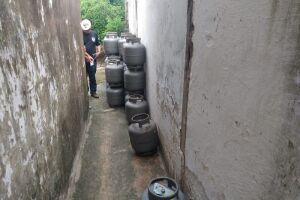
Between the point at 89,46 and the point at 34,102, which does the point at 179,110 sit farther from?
the point at 89,46

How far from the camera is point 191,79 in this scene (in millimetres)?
2033

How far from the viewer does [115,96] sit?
5.43 metres

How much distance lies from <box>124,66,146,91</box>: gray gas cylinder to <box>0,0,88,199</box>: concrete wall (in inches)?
68.1

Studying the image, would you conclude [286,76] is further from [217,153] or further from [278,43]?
[217,153]

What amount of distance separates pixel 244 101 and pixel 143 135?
2.25 metres

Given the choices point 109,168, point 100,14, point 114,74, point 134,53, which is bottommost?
point 109,168

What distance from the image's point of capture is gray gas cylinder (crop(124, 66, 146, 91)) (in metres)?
4.72

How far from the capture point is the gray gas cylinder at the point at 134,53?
4508 millimetres


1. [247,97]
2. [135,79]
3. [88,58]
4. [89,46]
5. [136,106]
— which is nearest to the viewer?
[247,97]

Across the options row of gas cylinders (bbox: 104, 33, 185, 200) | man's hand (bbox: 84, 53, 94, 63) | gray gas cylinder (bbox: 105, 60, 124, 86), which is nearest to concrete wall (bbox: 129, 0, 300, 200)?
row of gas cylinders (bbox: 104, 33, 185, 200)

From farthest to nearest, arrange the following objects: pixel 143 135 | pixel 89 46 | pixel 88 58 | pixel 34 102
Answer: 1. pixel 89 46
2. pixel 88 58
3. pixel 143 135
4. pixel 34 102

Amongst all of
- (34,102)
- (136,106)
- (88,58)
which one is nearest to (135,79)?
(136,106)

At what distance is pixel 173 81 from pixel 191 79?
0.60m

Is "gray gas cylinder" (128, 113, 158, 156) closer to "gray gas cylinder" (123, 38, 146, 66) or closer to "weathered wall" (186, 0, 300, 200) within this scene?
"gray gas cylinder" (123, 38, 146, 66)
